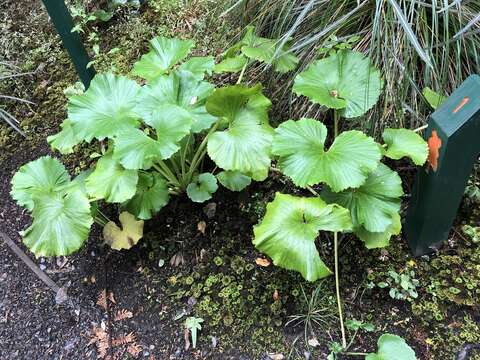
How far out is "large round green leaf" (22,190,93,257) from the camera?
1549 mm

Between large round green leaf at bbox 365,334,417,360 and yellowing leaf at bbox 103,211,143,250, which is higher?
yellowing leaf at bbox 103,211,143,250

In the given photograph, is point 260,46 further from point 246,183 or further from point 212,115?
point 246,183

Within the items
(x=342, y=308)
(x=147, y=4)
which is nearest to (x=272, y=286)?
(x=342, y=308)

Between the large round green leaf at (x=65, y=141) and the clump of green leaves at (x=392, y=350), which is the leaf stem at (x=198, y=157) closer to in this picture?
the large round green leaf at (x=65, y=141)

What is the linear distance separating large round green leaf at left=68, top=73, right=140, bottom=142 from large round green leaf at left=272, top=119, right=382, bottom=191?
57cm

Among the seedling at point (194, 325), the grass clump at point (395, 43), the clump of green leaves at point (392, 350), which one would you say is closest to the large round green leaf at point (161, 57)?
the grass clump at point (395, 43)

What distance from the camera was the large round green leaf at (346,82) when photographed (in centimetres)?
161

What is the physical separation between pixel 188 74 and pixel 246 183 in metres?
0.47

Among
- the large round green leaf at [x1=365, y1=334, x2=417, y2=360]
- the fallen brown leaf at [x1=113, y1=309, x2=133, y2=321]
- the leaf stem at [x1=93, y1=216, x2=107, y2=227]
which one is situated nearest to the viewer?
the large round green leaf at [x1=365, y1=334, x2=417, y2=360]

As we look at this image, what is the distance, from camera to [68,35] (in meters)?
1.97

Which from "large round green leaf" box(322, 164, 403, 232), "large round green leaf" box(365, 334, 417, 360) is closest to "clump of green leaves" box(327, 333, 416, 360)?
"large round green leaf" box(365, 334, 417, 360)

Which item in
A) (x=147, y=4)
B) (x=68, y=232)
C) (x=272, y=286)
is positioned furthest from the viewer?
(x=147, y=4)

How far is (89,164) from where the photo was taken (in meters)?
2.15

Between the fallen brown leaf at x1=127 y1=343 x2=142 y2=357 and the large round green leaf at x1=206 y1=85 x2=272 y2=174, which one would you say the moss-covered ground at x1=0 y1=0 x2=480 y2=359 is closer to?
the fallen brown leaf at x1=127 y1=343 x2=142 y2=357
